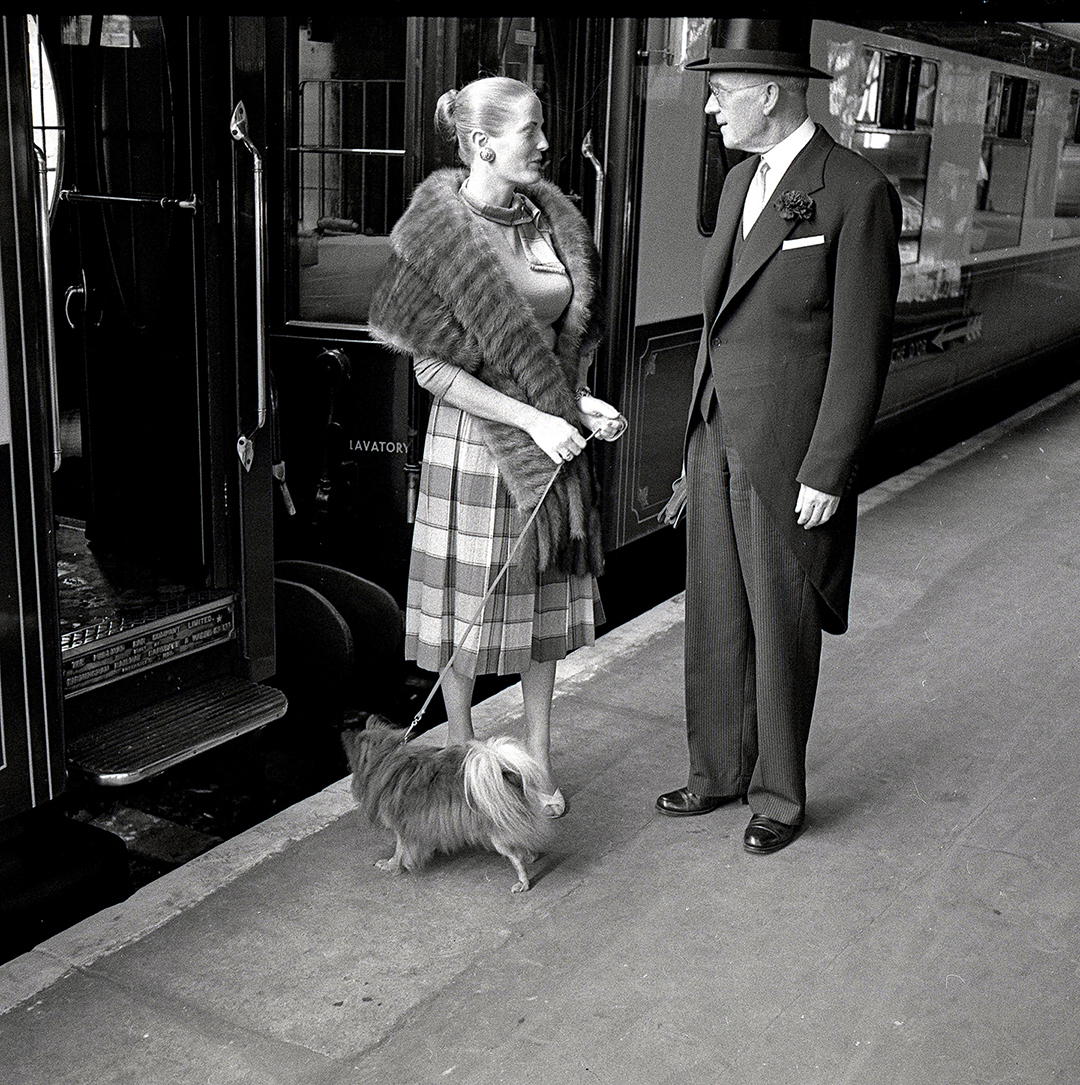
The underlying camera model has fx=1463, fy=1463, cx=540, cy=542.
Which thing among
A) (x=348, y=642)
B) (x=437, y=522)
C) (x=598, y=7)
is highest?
(x=598, y=7)

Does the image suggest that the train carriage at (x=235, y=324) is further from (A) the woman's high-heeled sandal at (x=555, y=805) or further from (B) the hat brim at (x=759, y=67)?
(B) the hat brim at (x=759, y=67)

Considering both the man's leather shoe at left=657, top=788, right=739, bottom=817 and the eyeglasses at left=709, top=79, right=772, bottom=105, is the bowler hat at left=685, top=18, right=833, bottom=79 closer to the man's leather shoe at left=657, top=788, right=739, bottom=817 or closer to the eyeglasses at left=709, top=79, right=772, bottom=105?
the eyeglasses at left=709, top=79, right=772, bottom=105

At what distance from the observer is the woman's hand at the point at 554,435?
3.00 metres

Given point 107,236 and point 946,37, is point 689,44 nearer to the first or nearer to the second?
point 107,236

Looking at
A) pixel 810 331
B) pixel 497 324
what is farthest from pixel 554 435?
pixel 810 331

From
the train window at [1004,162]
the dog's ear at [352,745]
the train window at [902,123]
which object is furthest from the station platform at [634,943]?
the train window at [1004,162]

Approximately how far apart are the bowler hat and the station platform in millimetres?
1632

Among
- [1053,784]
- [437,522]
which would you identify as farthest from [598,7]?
[1053,784]

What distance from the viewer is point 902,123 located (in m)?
6.82

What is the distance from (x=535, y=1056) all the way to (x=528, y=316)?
4.74 feet

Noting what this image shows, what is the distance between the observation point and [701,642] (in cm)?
327

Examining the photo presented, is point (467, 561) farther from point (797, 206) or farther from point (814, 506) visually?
point (797, 206)

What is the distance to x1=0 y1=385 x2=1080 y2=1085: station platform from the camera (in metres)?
2.45

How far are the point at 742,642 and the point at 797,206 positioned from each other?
957 millimetres
